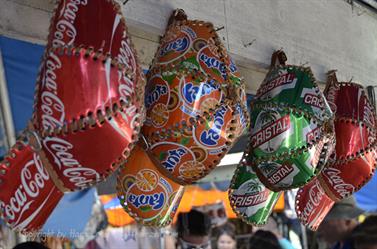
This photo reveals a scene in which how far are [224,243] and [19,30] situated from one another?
310 centimetres

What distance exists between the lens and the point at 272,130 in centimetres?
154

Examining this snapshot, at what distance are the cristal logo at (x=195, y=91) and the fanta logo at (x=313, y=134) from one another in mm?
421

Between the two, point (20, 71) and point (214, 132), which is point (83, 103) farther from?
point (20, 71)

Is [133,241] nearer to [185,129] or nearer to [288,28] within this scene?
[288,28]

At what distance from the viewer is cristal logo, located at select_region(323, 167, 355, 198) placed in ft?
6.11

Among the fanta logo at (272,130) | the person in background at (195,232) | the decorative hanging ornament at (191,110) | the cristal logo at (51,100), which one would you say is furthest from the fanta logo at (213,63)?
the person in background at (195,232)

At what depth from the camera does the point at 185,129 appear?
4.01 feet

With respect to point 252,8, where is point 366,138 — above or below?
below

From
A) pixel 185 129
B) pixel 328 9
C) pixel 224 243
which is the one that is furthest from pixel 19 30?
pixel 224 243

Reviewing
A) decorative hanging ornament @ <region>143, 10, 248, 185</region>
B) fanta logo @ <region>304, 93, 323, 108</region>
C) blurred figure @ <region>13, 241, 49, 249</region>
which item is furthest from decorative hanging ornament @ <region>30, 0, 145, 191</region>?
fanta logo @ <region>304, 93, 323, 108</region>

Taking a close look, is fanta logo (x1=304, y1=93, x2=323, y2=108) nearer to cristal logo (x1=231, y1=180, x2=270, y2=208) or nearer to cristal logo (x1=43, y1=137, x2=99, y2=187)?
cristal logo (x1=231, y1=180, x2=270, y2=208)

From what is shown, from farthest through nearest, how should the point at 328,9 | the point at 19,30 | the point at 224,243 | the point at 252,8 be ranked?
1. the point at 224,243
2. the point at 328,9
3. the point at 252,8
4. the point at 19,30

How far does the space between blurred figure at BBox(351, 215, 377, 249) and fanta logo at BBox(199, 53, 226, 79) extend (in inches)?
19.7

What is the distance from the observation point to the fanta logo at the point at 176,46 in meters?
1.32
